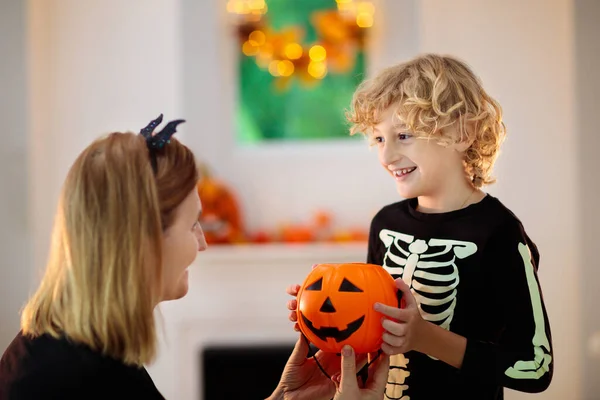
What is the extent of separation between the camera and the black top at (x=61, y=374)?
1312 millimetres

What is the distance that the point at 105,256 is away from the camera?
1359 mm

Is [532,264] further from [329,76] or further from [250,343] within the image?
[329,76]

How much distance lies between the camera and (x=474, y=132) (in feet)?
5.68

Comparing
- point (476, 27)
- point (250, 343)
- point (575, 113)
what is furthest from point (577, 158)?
point (250, 343)

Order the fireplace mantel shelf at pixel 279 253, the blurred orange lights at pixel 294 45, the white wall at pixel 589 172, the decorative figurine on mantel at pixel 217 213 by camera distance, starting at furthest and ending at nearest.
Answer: the blurred orange lights at pixel 294 45 < the decorative figurine on mantel at pixel 217 213 < the fireplace mantel shelf at pixel 279 253 < the white wall at pixel 589 172

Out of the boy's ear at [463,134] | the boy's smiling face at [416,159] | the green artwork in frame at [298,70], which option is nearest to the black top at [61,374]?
the boy's smiling face at [416,159]

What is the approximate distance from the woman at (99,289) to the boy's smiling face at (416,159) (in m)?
0.56

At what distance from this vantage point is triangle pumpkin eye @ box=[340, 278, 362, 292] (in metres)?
1.58

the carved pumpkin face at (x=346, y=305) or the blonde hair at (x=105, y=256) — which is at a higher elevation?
the blonde hair at (x=105, y=256)

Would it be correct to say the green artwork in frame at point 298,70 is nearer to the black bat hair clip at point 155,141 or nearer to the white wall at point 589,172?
the white wall at point 589,172

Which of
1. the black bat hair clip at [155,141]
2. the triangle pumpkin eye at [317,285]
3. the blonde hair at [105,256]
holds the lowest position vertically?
the triangle pumpkin eye at [317,285]

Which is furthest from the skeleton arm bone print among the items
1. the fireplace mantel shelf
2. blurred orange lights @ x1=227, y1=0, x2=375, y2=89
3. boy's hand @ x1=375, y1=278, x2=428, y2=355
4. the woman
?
blurred orange lights @ x1=227, y1=0, x2=375, y2=89

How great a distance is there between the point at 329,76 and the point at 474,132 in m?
2.92

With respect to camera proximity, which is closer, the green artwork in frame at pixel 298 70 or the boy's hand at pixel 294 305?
the boy's hand at pixel 294 305
